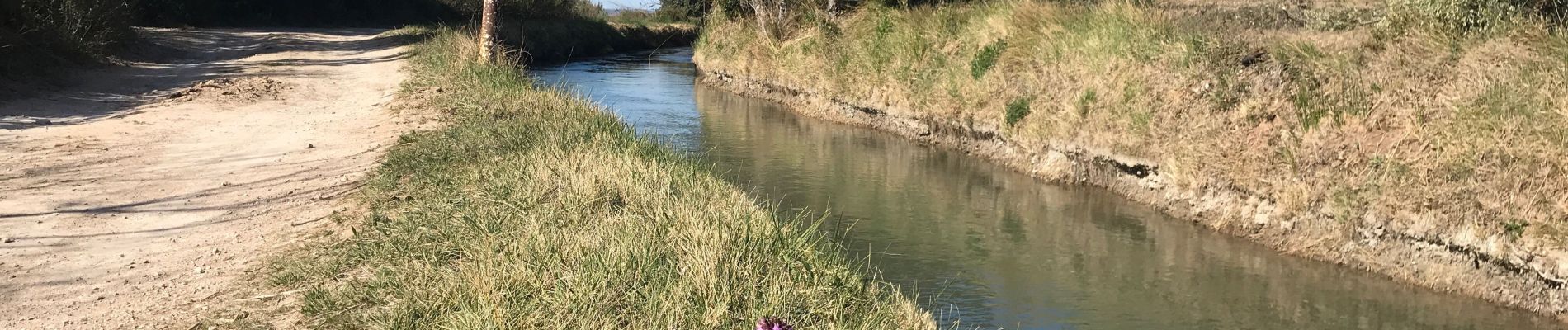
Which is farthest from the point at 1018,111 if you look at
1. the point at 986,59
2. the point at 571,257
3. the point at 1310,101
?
the point at 571,257

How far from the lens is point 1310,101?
34.9 feet

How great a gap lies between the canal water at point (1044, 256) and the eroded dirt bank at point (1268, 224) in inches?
4.5

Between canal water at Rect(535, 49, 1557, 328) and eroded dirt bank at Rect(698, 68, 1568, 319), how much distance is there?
0.37 feet

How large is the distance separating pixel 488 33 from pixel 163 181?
10.4 meters

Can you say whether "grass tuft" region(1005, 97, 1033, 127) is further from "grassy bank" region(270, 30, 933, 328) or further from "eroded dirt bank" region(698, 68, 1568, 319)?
"grassy bank" region(270, 30, 933, 328)

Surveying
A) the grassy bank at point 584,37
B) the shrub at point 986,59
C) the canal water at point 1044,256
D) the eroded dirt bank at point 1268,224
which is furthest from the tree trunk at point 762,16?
the shrub at point 986,59

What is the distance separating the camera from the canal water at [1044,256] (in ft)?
26.5

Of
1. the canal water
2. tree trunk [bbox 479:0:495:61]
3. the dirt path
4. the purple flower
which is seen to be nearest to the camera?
the purple flower

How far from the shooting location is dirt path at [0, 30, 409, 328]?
6.05 metres

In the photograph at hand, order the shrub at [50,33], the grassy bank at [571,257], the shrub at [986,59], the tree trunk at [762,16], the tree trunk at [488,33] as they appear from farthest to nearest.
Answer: the tree trunk at [762,16], the tree trunk at [488,33], the shrub at [986,59], the shrub at [50,33], the grassy bank at [571,257]

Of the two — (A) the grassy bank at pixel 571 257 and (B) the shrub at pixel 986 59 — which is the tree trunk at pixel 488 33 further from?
(A) the grassy bank at pixel 571 257

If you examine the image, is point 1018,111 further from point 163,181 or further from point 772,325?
point 772,325

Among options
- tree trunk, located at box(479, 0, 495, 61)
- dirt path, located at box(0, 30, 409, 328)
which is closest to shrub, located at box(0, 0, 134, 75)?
dirt path, located at box(0, 30, 409, 328)

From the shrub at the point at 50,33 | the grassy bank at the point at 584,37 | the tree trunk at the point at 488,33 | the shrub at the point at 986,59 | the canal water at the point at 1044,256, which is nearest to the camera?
the canal water at the point at 1044,256
